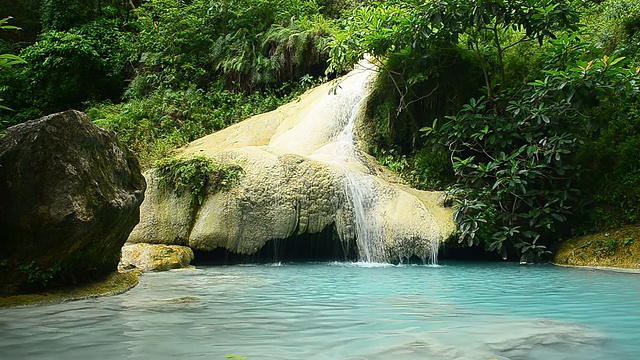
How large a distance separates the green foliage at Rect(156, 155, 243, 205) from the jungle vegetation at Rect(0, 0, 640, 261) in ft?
12.7

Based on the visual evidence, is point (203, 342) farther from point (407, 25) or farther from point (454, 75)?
point (454, 75)

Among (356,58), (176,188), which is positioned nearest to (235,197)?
(176,188)

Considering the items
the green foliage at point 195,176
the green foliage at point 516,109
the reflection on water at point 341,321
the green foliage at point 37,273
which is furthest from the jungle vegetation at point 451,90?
the green foliage at point 37,273

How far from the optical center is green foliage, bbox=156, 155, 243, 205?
32.2ft

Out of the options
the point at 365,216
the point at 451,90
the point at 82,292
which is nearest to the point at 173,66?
the point at 451,90

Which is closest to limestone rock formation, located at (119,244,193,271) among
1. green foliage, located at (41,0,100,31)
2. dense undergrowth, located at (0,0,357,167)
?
dense undergrowth, located at (0,0,357,167)

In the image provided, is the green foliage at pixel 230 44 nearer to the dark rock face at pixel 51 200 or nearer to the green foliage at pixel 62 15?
the green foliage at pixel 62 15

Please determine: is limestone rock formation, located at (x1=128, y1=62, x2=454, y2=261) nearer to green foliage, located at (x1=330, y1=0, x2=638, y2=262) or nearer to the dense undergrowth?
green foliage, located at (x1=330, y1=0, x2=638, y2=262)

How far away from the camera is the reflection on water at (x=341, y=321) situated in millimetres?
3281

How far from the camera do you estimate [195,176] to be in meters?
9.88

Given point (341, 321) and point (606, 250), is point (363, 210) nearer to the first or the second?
point (606, 250)

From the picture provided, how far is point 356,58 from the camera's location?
11695 mm

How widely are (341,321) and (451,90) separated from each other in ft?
29.7

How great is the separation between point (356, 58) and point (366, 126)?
1.75 m
